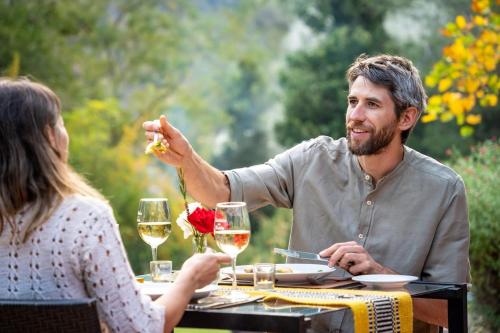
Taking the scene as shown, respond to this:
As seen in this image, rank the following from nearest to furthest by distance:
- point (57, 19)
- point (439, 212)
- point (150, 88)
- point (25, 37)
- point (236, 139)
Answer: point (439, 212), point (25, 37), point (57, 19), point (236, 139), point (150, 88)

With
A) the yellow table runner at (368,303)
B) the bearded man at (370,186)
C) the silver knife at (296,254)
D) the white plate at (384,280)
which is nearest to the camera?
the yellow table runner at (368,303)

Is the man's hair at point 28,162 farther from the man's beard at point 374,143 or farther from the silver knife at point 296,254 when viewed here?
the man's beard at point 374,143

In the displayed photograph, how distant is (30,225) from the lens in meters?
2.06

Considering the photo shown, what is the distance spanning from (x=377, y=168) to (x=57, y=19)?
35.8 ft

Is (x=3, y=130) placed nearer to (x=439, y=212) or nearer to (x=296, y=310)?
(x=296, y=310)

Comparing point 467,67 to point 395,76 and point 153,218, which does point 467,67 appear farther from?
point 153,218

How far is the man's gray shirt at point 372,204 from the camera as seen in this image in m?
3.31

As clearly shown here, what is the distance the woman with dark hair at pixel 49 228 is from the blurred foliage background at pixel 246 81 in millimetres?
3356

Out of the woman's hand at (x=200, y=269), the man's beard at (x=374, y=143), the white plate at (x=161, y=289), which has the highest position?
the man's beard at (x=374, y=143)

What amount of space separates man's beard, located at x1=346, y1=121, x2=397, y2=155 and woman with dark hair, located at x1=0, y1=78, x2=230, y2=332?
1.49 meters

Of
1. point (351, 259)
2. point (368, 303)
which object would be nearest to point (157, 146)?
point (351, 259)

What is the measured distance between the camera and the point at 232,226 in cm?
253

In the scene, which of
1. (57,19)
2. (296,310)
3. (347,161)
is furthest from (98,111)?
(296,310)

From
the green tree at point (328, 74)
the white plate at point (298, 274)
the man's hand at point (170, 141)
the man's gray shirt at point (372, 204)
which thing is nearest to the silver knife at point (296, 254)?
the white plate at point (298, 274)
